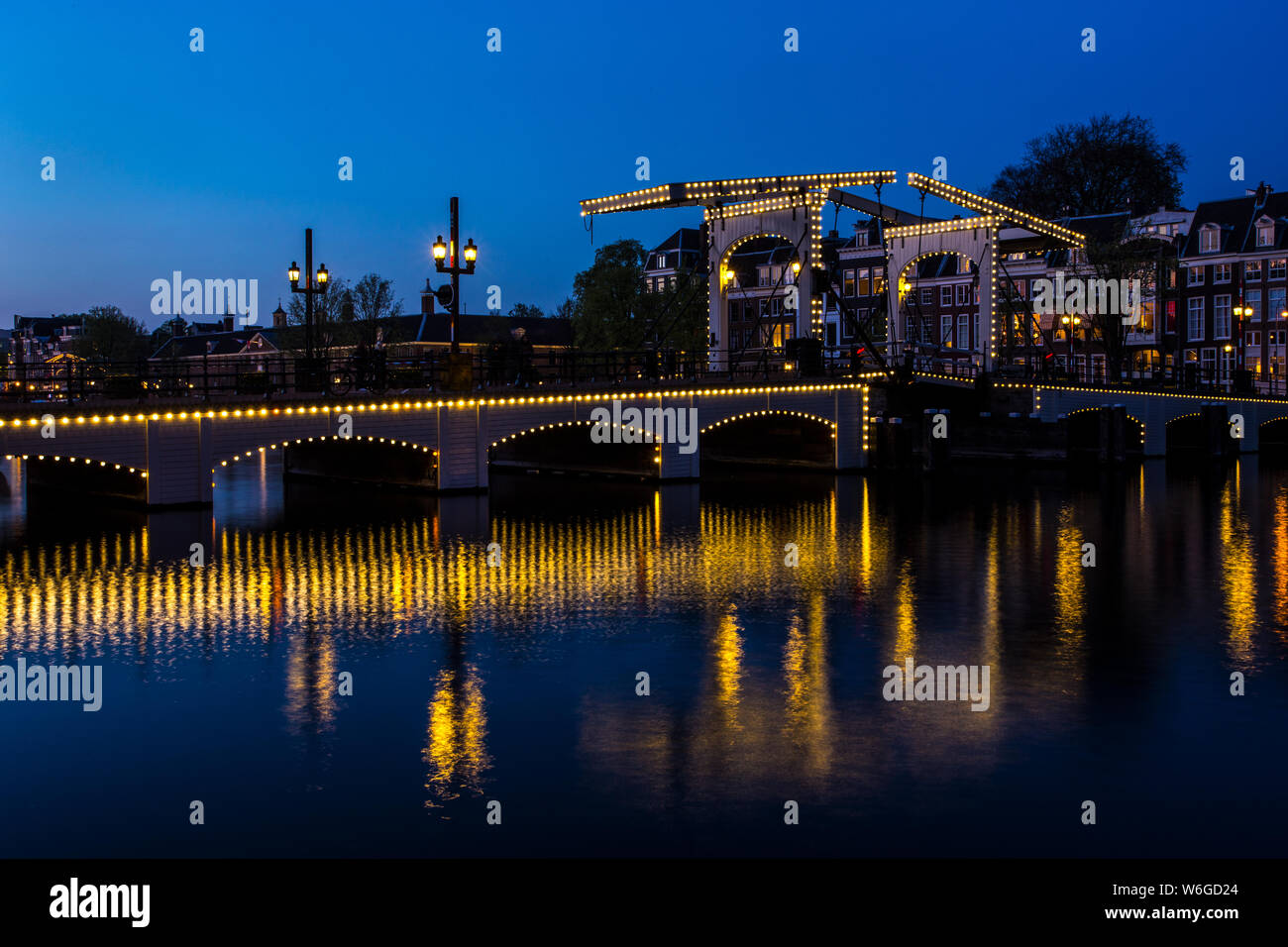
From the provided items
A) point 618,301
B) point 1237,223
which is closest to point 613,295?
point 618,301

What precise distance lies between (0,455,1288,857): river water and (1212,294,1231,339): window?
183ft

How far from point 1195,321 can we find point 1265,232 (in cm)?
649

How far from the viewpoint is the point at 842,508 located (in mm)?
30797

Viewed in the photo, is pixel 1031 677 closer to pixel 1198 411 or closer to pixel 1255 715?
pixel 1255 715

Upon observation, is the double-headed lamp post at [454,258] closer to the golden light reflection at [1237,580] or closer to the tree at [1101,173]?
the golden light reflection at [1237,580]

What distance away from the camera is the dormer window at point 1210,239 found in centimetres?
7450

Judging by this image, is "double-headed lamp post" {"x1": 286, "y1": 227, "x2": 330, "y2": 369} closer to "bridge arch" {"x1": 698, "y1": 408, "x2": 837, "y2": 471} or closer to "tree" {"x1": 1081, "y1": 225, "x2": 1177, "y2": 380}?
"bridge arch" {"x1": 698, "y1": 408, "x2": 837, "y2": 471}

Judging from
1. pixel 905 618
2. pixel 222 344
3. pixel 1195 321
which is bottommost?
pixel 905 618

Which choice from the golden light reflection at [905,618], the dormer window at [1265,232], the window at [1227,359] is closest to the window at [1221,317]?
the window at [1227,359]

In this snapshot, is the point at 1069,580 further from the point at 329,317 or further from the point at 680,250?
the point at 680,250

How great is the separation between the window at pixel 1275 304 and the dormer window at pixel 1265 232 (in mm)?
2822

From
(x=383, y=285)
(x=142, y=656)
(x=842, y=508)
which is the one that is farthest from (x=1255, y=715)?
(x=383, y=285)

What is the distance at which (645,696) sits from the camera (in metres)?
12.0

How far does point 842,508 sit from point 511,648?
17.9 m
